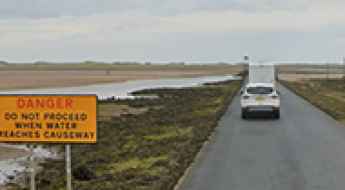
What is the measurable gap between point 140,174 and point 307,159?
16.7 feet

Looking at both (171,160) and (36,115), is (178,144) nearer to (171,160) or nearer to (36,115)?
(171,160)

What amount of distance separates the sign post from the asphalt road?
3450mm

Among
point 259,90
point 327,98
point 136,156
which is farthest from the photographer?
point 327,98

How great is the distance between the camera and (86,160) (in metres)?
23.8

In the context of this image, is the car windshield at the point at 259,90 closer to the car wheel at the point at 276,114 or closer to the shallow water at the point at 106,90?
the car wheel at the point at 276,114

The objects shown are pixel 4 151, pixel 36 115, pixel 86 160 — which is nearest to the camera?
pixel 36 115

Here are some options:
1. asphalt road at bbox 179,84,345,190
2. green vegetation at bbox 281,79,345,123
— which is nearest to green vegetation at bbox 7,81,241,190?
asphalt road at bbox 179,84,345,190

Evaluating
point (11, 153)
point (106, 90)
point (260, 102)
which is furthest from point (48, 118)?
point (106, 90)

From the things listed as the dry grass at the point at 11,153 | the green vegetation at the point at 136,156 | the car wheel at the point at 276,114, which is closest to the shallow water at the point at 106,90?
the car wheel at the point at 276,114

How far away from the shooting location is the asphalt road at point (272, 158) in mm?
17031

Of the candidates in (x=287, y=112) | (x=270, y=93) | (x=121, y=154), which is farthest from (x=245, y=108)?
(x=121, y=154)

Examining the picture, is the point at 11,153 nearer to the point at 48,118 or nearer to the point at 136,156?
the point at 136,156

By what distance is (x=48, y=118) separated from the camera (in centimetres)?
1390

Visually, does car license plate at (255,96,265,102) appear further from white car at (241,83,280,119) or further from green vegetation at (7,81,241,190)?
green vegetation at (7,81,241,190)
